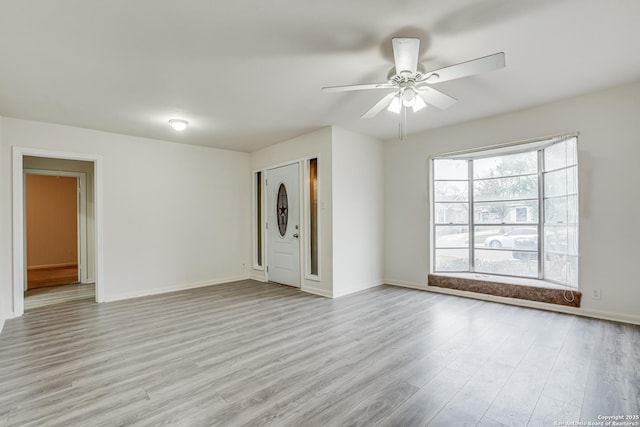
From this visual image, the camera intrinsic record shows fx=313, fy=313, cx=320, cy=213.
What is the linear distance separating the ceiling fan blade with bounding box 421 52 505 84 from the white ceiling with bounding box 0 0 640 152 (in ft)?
0.76

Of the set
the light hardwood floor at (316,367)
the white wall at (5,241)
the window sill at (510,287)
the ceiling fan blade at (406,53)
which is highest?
the ceiling fan blade at (406,53)

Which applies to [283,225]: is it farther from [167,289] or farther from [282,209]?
[167,289]

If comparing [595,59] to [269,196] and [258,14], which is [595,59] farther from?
[269,196]

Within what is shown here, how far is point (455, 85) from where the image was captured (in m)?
3.29

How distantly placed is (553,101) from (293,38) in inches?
134

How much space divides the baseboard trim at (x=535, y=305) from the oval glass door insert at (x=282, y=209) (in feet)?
7.14

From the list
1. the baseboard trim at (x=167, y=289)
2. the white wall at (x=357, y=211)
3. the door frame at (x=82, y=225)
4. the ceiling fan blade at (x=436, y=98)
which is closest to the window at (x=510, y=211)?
the white wall at (x=357, y=211)

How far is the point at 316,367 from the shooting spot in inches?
98.8

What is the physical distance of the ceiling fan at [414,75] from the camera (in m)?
2.22

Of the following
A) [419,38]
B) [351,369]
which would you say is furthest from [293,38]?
[351,369]

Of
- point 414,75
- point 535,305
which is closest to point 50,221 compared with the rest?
point 414,75

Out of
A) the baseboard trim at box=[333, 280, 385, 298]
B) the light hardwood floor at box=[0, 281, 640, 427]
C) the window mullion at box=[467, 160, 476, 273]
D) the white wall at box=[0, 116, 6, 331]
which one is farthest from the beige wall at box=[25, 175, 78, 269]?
the window mullion at box=[467, 160, 476, 273]

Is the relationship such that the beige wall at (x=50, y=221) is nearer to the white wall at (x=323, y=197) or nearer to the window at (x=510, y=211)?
the white wall at (x=323, y=197)

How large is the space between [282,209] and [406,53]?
3.78m
